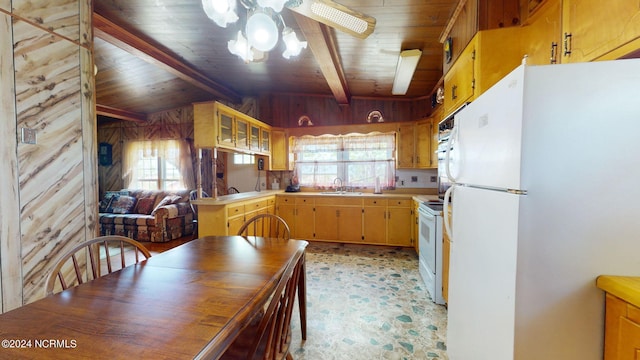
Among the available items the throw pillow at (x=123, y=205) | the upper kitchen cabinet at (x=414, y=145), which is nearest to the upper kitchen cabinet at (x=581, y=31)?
the upper kitchen cabinet at (x=414, y=145)

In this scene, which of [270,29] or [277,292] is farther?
[270,29]

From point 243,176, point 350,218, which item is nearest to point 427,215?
point 350,218

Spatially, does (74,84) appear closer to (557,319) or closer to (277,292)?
(277,292)

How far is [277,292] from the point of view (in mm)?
811

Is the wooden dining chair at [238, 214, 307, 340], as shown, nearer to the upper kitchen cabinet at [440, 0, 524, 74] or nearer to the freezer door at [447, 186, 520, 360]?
the freezer door at [447, 186, 520, 360]

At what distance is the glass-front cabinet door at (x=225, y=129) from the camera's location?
3137mm

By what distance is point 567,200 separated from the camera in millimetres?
832

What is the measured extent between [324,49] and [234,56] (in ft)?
4.89

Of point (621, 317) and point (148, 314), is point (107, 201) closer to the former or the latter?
point (148, 314)

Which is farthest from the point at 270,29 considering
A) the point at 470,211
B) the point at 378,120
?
the point at 378,120

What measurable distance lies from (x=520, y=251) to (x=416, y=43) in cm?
228

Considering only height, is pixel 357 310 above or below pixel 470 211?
below

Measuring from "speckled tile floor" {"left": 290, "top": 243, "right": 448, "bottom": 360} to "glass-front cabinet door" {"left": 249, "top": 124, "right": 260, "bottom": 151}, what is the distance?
204 centimetres

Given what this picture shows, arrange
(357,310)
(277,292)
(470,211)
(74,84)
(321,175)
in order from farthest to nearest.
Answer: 1. (321,175)
2. (357,310)
3. (74,84)
4. (470,211)
5. (277,292)
